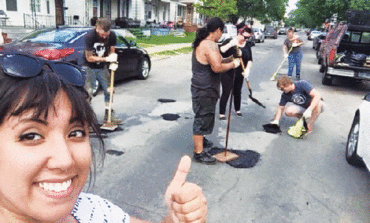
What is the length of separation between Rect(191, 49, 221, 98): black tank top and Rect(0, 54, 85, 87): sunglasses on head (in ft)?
11.0

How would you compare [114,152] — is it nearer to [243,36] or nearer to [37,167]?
[243,36]

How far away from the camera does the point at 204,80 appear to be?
14.5ft

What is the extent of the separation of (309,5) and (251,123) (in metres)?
23.8

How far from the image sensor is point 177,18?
4262 cm

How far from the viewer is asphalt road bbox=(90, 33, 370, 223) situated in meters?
3.47

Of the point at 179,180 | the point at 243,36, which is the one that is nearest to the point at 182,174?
the point at 179,180

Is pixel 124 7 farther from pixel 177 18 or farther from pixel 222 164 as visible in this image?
pixel 222 164

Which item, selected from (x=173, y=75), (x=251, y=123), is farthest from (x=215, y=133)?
(x=173, y=75)

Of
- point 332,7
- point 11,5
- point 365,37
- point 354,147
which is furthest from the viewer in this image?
point 332,7

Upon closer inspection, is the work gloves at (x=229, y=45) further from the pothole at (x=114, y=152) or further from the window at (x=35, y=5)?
the window at (x=35, y=5)

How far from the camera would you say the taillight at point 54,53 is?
6645 mm

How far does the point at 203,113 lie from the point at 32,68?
3.59 metres

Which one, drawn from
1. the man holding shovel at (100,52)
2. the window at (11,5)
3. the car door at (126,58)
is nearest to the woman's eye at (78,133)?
the man holding shovel at (100,52)

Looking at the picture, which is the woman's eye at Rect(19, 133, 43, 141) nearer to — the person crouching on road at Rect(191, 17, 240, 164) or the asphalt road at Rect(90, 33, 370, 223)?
the asphalt road at Rect(90, 33, 370, 223)
